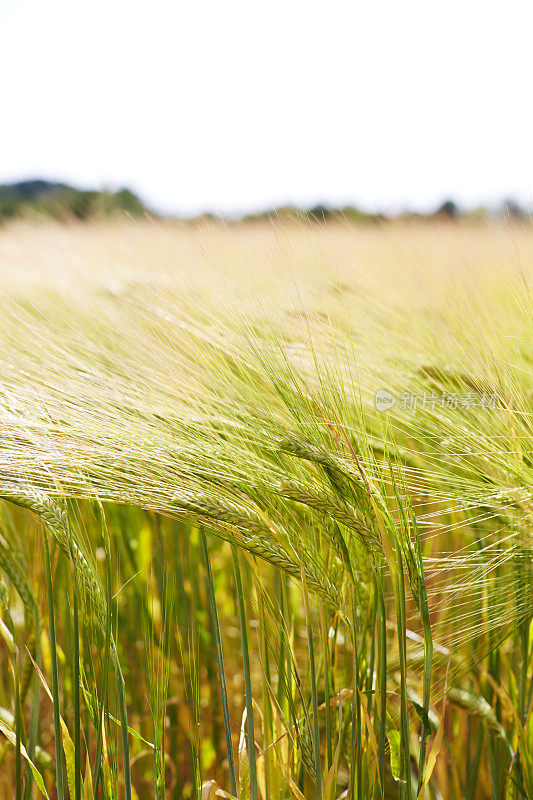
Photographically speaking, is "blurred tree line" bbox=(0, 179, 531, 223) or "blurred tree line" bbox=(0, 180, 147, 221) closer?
"blurred tree line" bbox=(0, 179, 531, 223)

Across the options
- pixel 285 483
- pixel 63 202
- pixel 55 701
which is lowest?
pixel 55 701

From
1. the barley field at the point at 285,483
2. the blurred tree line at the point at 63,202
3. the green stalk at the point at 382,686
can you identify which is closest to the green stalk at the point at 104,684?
the barley field at the point at 285,483

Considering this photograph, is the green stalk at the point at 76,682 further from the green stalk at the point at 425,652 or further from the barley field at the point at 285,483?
the green stalk at the point at 425,652

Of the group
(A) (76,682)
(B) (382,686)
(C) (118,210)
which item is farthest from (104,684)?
(C) (118,210)

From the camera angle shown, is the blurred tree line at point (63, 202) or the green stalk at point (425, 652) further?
the blurred tree line at point (63, 202)

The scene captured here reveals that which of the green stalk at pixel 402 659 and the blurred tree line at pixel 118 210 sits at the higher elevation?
the blurred tree line at pixel 118 210

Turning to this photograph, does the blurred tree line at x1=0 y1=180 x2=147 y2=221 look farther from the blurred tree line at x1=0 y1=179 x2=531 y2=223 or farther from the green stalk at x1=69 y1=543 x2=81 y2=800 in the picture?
the green stalk at x1=69 y1=543 x2=81 y2=800

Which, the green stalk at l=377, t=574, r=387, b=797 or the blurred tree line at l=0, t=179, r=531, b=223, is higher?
the blurred tree line at l=0, t=179, r=531, b=223

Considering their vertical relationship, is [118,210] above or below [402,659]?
above

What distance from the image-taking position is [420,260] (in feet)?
2.96

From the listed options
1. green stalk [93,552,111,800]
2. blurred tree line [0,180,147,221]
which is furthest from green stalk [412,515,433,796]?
blurred tree line [0,180,147,221]

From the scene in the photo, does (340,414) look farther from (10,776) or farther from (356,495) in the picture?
(10,776)

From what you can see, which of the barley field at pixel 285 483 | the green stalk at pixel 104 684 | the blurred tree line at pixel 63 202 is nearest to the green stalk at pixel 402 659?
the barley field at pixel 285 483

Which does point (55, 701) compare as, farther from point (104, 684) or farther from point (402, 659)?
point (402, 659)
